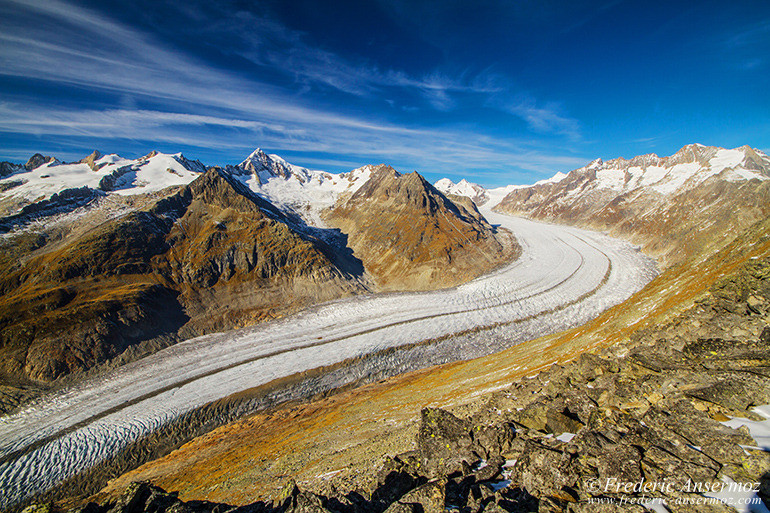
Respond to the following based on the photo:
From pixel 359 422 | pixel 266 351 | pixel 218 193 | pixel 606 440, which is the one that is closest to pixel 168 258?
pixel 218 193

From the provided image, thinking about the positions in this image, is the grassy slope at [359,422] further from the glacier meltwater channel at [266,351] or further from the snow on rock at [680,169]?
the snow on rock at [680,169]

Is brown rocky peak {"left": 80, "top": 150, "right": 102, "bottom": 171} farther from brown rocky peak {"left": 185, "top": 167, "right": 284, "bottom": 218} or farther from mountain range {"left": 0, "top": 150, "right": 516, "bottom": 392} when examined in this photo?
brown rocky peak {"left": 185, "top": 167, "right": 284, "bottom": 218}

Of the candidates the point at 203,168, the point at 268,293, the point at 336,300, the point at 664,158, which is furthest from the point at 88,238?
the point at 664,158

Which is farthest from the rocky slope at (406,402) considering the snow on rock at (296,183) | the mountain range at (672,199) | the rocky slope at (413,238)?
the snow on rock at (296,183)

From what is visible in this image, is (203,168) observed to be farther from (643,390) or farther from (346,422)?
(643,390)

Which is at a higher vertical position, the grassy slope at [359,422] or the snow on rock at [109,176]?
the snow on rock at [109,176]

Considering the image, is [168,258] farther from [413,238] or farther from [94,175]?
[94,175]
